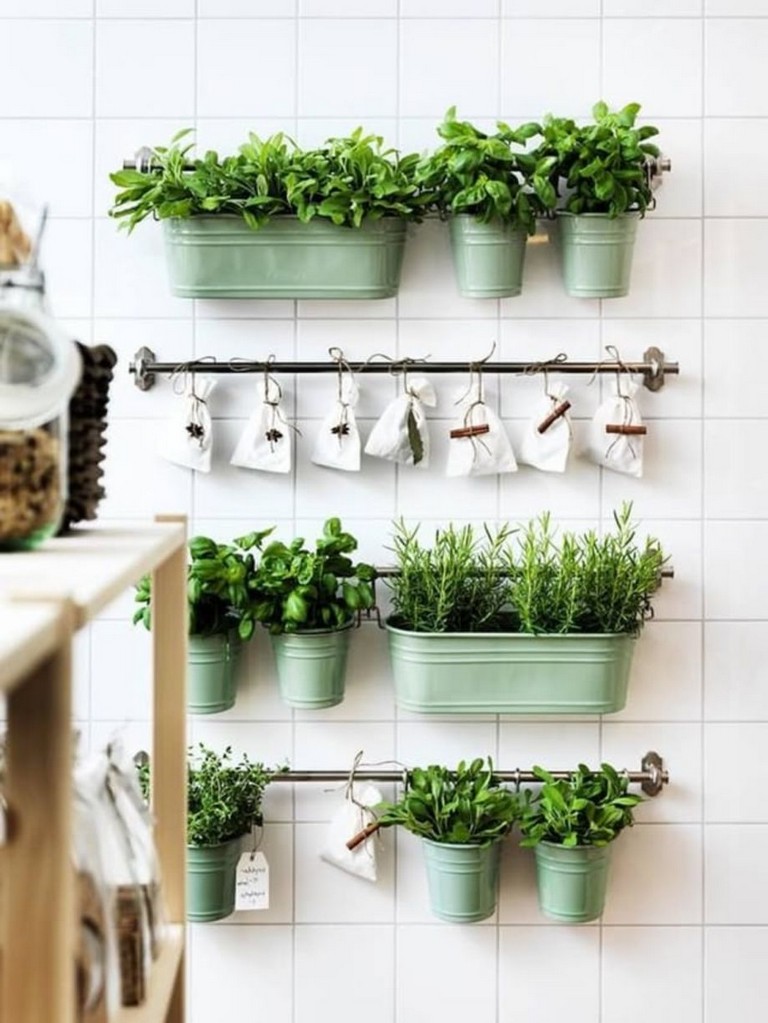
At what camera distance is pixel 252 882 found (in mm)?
2283

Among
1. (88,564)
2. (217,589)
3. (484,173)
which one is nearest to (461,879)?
(217,589)

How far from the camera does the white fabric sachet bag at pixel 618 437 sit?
7.53 ft

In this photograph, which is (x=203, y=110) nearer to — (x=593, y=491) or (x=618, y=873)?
(x=593, y=491)

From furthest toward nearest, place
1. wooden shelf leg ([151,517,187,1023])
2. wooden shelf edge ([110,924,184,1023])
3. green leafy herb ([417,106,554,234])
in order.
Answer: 1. green leafy herb ([417,106,554,234])
2. wooden shelf leg ([151,517,187,1023])
3. wooden shelf edge ([110,924,184,1023])

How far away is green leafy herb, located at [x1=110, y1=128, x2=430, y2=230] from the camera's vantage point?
2152mm

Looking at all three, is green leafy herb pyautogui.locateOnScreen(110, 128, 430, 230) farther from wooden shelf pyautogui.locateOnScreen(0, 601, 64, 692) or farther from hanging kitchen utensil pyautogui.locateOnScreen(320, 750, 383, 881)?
wooden shelf pyautogui.locateOnScreen(0, 601, 64, 692)

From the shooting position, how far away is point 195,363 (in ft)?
7.59

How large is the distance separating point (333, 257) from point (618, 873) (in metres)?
1.18

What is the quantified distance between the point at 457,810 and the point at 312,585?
44 cm

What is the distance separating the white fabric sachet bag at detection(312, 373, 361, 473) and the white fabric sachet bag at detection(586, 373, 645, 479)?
1.35ft

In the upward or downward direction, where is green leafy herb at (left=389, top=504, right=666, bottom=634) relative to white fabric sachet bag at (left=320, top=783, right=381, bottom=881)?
upward

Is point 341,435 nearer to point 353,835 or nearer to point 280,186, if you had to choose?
point 280,186

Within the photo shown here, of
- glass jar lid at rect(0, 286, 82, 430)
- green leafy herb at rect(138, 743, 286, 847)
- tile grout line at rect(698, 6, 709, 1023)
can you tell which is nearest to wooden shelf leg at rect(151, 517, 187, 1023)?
glass jar lid at rect(0, 286, 82, 430)

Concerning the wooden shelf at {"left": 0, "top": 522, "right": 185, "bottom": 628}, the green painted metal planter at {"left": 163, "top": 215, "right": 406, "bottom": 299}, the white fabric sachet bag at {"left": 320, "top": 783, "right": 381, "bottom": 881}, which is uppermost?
the green painted metal planter at {"left": 163, "top": 215, "right": 406, "bottom": 299}
